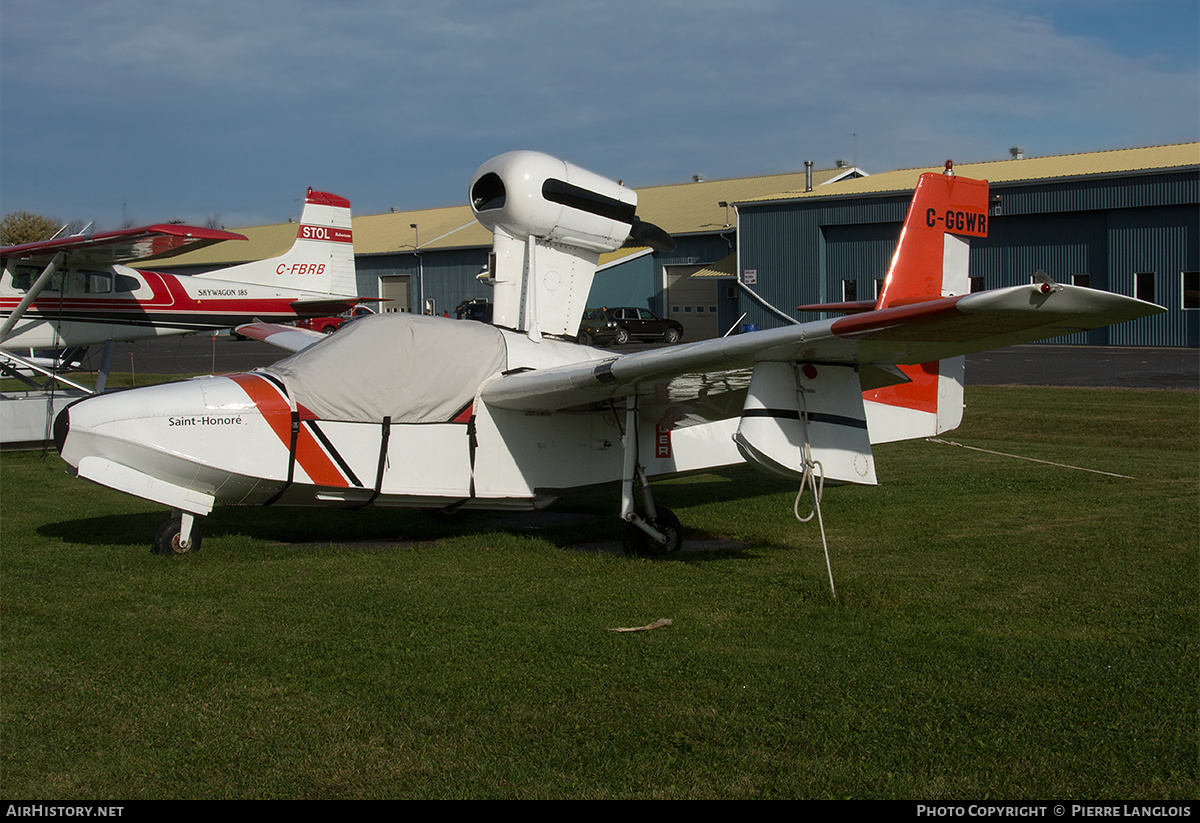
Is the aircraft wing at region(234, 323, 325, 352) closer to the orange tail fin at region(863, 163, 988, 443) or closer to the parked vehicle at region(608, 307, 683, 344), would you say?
the orange tail fin at region(863, 163, 988, 443)

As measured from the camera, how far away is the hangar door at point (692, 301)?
4659 centimetres

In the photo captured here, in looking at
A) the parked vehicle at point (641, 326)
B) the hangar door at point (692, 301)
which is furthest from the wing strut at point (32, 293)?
the hangar door at point (692, 301)

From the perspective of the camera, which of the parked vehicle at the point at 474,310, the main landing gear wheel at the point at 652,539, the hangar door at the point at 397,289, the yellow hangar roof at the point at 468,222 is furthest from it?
the hangar door at the point at 397,289

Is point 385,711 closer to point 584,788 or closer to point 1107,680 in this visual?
point 584,788

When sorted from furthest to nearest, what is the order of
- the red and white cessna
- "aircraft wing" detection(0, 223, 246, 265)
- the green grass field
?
the red and white cessna < "aircraft wing" detection(0, 223, 246, 265) < the green grass field

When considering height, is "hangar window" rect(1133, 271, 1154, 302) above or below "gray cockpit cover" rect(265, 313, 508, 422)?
above

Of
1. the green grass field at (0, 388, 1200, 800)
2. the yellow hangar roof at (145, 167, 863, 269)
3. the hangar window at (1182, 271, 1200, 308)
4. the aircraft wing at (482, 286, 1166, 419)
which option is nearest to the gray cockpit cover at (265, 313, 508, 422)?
the aircraft wing at (482, 286, 1166, 419)

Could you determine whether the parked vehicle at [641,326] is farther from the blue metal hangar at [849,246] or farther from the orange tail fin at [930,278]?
the orange tail fin at [930,278]

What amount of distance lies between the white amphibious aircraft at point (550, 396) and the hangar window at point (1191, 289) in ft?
98.7

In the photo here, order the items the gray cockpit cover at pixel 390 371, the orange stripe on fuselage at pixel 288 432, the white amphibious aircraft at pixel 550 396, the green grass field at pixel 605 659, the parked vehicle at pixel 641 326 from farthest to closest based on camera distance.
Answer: the parked vehicle at pixel 641 326
the gray cockpit cover at pixel 390 371
the orange stripe on fuselage at pixel 288 432
the white amphibious aircraft at pixel 550 396
the green grass field at pixel 605 659

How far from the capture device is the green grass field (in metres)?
3.83

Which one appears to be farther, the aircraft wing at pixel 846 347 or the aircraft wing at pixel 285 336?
the aircraft wing at pixel 285 336

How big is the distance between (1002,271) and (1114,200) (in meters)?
4.39

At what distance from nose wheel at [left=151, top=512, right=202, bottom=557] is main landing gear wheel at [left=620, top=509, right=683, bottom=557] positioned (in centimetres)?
329
